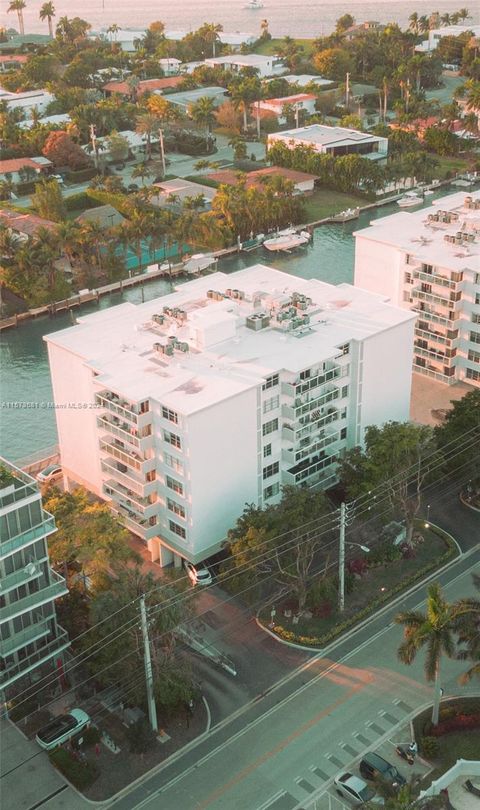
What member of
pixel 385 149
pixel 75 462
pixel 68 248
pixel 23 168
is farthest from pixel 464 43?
pixel 75 462

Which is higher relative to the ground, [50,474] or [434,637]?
[434,637]

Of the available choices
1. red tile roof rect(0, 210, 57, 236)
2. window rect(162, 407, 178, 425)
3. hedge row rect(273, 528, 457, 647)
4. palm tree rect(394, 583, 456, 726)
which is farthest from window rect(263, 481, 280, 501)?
red tile roof rect(0, 210, 57, 236)

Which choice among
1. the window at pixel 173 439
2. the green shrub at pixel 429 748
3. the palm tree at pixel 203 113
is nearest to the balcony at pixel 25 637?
the window at pixel 173 439

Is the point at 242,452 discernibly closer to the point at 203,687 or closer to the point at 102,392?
the point at 102,392

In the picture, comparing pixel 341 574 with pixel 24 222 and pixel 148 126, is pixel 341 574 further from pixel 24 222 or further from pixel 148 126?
pixel 148 126

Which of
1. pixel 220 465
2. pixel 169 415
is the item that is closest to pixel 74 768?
pixel 220 465

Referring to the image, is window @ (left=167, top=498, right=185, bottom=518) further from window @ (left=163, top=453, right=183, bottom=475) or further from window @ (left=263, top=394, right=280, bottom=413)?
window @ (left=263, top=394, right=280, bottom=413)

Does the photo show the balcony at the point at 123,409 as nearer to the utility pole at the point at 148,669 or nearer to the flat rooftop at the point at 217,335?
the flat rooftop at the point at 217,335

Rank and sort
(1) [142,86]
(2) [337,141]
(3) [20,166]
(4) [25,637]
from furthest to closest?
(1) [142,86], (2) [337,141], (3) [20,166], (4) [25,637]
